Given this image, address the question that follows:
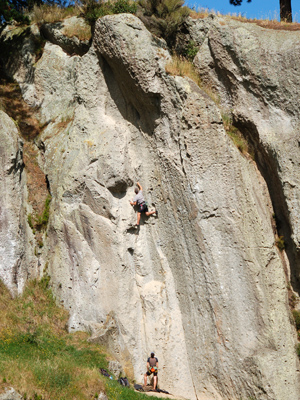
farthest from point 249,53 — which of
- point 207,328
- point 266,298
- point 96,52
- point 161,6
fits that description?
point 207,328

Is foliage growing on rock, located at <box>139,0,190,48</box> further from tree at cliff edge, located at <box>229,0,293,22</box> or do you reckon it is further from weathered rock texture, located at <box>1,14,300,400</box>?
tree at cliff edge, located at <box>229,0,293,22</box>

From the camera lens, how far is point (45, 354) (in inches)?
480

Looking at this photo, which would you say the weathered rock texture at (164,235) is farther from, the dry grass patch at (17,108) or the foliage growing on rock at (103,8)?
the dry grass patch at (17,108)

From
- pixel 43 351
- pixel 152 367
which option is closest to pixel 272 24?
pixel 152 367

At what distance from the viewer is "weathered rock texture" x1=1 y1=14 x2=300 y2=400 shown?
44.4 ft

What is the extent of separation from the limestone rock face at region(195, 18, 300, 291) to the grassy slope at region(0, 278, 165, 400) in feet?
22.9

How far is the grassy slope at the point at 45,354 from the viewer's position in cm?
1055

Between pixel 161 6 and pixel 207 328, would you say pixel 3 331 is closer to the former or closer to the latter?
pixel 207 328

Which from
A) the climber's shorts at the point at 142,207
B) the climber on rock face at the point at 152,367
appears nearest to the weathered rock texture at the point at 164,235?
the climber on rock face at the point at 152,367

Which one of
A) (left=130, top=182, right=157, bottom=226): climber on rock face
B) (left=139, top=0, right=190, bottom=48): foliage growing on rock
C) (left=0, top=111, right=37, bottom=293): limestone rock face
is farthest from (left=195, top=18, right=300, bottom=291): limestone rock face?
(left=0, top=111, right=37, bottom=293): limestone rock face

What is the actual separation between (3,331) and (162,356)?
4.93m

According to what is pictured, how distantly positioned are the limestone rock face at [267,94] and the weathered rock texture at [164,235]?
57 cm

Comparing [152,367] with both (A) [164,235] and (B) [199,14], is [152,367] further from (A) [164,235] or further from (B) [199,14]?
(B) [199,14]

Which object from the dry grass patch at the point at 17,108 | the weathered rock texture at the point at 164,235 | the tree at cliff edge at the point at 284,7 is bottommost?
the weathered rock texture at the point at 164,235
